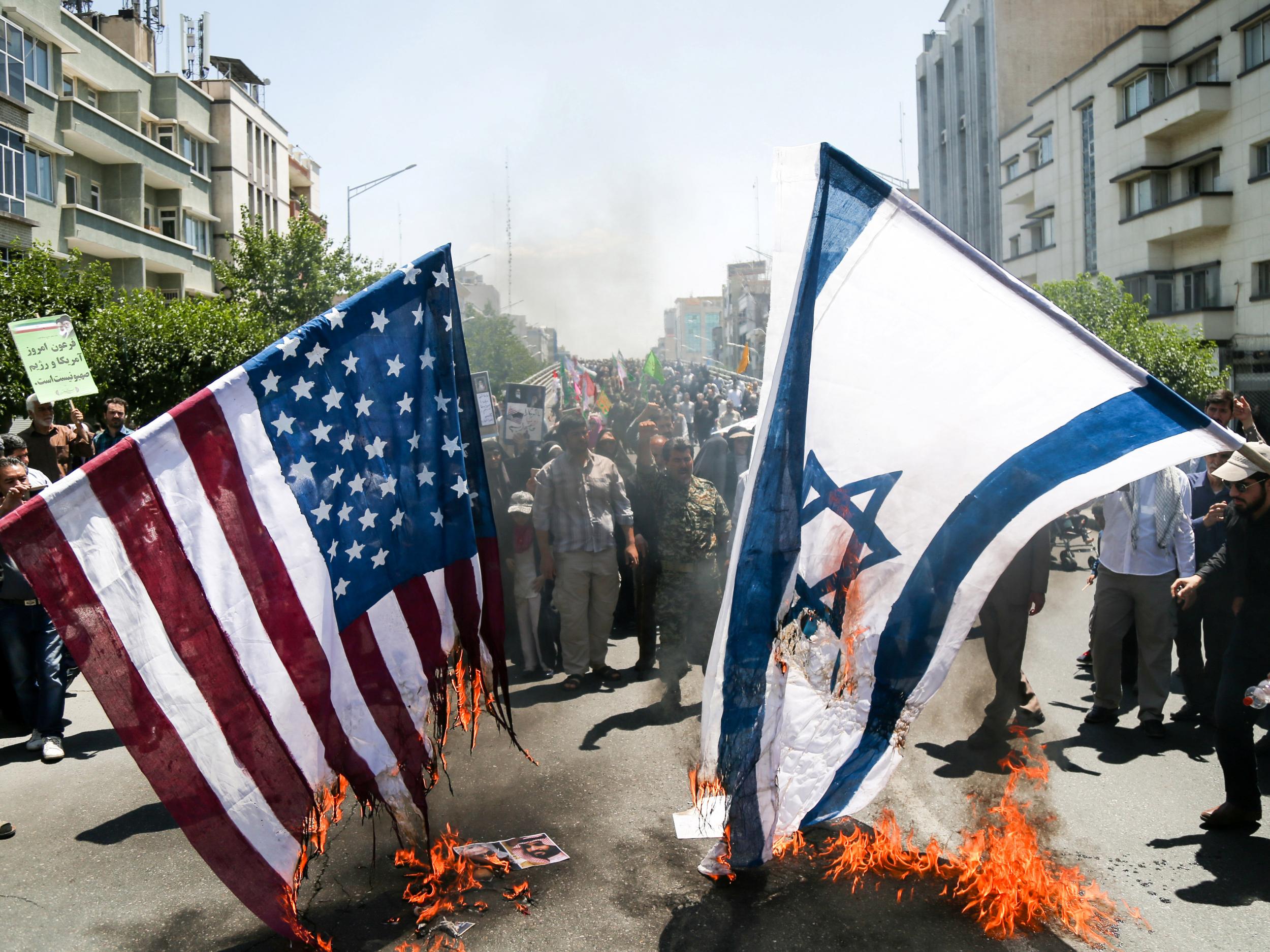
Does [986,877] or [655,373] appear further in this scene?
[655,373]

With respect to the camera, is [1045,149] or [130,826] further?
[1045,149]

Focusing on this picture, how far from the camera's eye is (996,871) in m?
4.09

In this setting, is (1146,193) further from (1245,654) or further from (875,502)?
(875,502)

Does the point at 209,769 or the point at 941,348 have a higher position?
the point at 941,348

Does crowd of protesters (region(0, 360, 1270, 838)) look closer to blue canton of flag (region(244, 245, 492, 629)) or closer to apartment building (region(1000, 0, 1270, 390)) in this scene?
blue canton of flag (region(244, 245, 492, 629))

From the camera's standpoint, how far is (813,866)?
14.5 feet

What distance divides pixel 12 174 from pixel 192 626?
2866 centimetres

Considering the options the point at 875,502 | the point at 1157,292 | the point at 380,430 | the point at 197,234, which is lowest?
the point at 875,502

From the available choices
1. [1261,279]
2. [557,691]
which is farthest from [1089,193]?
[557,691]

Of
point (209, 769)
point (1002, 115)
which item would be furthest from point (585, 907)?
point (1002, 115)

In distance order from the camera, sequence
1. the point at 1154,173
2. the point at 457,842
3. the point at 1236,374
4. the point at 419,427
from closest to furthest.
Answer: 1. the point at 419,427
2. the point at 457,842
3. the point at 1236,374
4. the point at 1154,173

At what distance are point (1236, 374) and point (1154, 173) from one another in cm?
827

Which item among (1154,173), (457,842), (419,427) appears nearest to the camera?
(419,427)

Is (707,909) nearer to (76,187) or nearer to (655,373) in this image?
(655,373)
